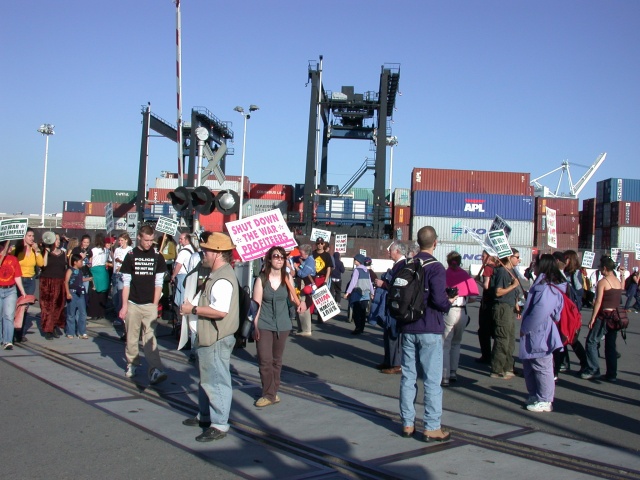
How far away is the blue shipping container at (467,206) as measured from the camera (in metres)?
51.2

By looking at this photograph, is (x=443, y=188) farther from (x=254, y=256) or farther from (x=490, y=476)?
(x=490, y=476)

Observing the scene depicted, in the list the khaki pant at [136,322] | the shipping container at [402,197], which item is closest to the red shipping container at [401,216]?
the shipping container at [402,197]

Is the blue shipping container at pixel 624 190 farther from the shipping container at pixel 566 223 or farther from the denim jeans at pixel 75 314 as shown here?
the denim jeans at pixel 75 314

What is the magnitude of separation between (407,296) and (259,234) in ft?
13.8

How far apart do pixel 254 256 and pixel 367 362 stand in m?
2.50

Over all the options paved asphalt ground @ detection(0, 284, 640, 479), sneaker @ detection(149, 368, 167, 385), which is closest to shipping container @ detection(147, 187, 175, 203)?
paved asphalt ground @ detection(0, 284, 640, 479)

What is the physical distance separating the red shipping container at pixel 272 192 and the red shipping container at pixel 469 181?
15034mm

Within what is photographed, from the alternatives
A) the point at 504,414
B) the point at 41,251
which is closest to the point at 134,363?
the point at 504,414

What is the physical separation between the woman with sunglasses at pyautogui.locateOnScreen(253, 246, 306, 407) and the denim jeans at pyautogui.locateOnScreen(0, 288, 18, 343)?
15.7 feet

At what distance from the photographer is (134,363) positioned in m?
7.99

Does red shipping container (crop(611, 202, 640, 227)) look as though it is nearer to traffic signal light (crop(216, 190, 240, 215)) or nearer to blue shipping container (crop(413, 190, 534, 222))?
blue shipping container (crop(413, 190, 534, 222))

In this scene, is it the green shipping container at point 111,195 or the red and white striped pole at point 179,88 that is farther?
the green shipping container at point 111,195

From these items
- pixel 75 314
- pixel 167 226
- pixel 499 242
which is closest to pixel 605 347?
pixel 499 242

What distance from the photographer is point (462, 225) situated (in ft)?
167
